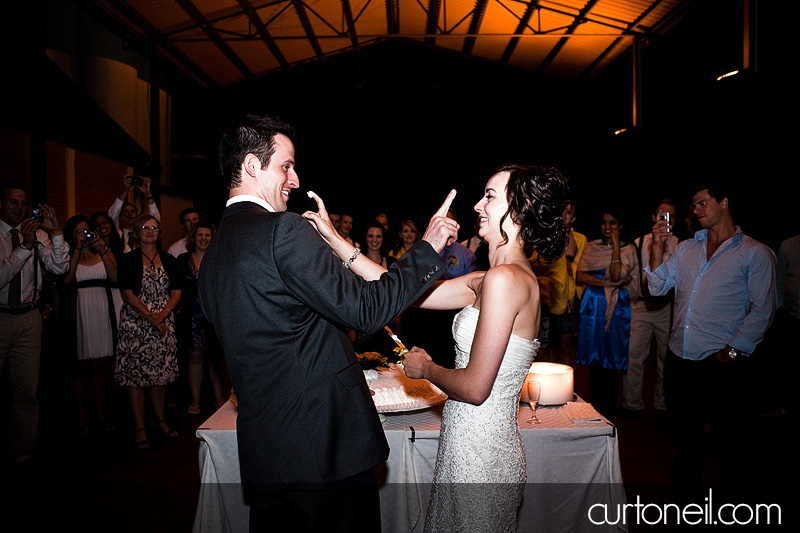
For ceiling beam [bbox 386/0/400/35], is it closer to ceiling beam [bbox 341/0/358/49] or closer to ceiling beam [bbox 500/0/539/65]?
ceiling beam [bbox 341/0/358/49]

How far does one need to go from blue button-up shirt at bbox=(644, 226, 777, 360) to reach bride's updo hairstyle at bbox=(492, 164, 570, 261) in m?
1.51

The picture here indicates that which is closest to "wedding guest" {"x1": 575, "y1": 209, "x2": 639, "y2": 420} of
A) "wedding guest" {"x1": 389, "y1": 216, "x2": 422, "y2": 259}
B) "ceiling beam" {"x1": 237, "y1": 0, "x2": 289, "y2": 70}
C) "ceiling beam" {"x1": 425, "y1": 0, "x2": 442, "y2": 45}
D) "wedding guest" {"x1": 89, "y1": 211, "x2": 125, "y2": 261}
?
"wedding guest" {"x1": 389, "y1": 216, "x2": 422, "y2": 259}

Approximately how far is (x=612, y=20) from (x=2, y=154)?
783 centimetres

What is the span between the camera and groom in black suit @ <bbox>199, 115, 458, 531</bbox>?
132 cm

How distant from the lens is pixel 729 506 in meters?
2.86

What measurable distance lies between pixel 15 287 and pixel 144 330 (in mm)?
827

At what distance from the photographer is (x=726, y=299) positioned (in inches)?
109

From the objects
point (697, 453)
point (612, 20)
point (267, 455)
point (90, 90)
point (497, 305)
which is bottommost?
point (697, 453)

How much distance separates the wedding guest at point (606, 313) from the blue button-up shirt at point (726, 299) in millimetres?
1190

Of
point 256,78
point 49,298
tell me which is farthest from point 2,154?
point 256,78

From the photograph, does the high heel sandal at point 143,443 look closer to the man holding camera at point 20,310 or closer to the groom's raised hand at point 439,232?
the man holding camera at point 20,310

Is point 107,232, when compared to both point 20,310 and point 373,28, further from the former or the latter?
point 373,28

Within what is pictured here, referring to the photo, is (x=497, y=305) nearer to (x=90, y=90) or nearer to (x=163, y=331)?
(x=163, y=331)

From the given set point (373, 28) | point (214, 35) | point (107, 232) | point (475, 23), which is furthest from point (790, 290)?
point (373, 28)
